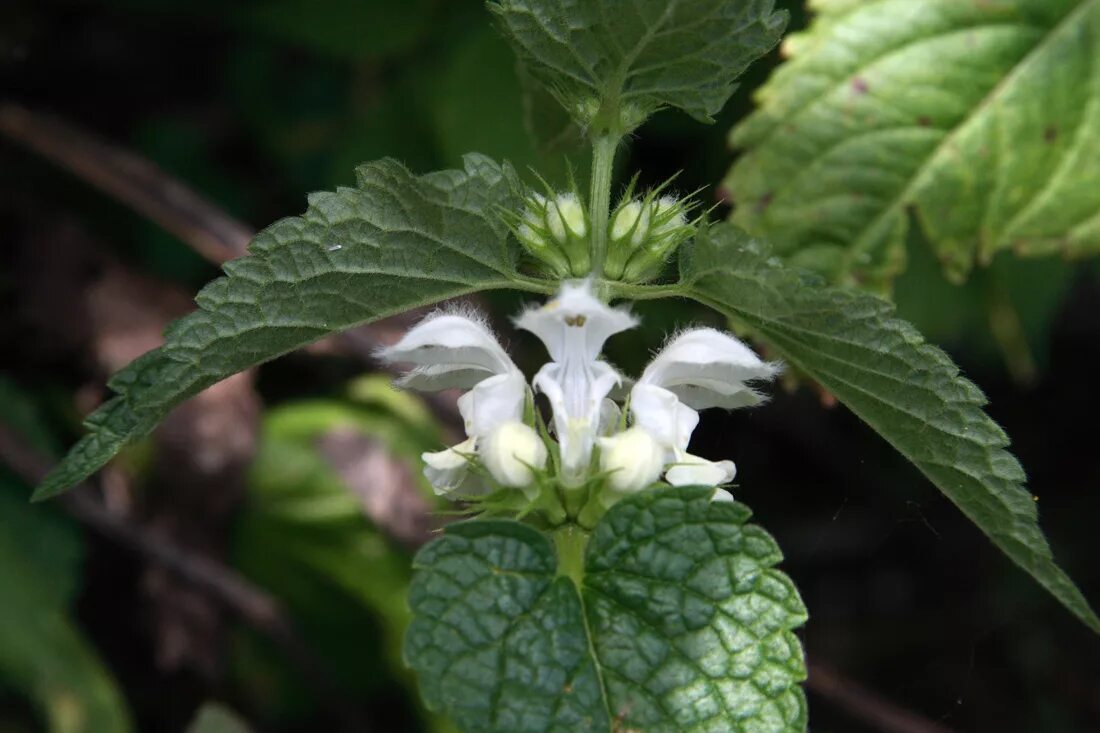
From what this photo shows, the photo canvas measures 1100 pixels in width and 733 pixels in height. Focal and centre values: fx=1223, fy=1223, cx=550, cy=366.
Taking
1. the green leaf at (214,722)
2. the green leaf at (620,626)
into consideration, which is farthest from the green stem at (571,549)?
the green leaf at (214,722)

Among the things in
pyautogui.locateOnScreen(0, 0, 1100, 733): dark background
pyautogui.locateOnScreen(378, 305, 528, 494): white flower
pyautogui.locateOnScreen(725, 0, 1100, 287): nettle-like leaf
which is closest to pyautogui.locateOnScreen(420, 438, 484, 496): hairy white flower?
pyautogui.locateOnScreen(378, 305, 528, 494): white flower

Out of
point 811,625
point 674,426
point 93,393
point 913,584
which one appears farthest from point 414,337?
point 913,584

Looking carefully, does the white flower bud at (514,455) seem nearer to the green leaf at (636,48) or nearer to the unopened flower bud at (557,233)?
the unopened flower bud at (557,233)

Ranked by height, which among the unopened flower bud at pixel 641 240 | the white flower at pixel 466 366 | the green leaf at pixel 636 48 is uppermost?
the green leaf at pixel 636 48

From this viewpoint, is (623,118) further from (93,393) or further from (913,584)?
(913,584)

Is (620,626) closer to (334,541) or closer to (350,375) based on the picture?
(334,541)
